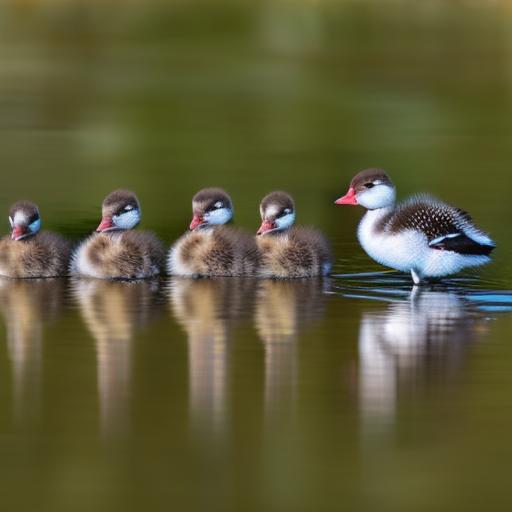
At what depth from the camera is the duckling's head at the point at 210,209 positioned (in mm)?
10383

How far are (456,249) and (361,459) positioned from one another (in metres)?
3.89

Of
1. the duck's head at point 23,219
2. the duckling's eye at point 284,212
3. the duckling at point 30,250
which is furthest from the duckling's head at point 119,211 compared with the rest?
the duckling's eye at point 284,212

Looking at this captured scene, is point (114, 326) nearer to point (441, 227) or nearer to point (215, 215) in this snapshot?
point (215, 215)

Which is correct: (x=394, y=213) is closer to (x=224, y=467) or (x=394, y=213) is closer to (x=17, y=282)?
(x=17, y=282)

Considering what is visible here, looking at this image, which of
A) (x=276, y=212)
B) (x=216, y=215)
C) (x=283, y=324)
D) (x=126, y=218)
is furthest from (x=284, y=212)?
(x=283, y=324)

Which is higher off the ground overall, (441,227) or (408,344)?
(441,227)

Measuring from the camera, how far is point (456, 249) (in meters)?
9.69

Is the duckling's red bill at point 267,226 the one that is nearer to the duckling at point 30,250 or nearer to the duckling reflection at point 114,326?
the duckling reflection at point 114,326

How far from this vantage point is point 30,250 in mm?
10070

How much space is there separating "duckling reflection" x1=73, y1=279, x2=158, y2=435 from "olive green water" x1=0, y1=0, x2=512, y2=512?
0.05ft

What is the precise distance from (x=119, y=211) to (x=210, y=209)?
1.93 ft

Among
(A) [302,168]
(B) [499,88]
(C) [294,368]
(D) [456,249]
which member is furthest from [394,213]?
(B) [499,88]

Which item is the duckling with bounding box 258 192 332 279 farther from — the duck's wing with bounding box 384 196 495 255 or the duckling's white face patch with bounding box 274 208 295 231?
the duck's wing with bounding box 384 196 495 255

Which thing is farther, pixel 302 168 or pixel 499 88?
pixel 499 88
